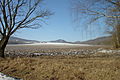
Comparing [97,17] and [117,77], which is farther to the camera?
[97,17]

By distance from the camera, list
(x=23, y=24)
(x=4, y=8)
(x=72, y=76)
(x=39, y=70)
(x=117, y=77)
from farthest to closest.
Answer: (x=23, y=24) < (x=4, y=8) < (x=39, y=70) < (x=72, y=76) < (x=117, y=77)

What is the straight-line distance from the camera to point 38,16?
459 inches

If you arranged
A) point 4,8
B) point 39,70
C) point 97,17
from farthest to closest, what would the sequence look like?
point 4,8
point 39,70
point 97,17

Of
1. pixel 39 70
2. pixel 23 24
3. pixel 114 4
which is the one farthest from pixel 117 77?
pixel 23 24

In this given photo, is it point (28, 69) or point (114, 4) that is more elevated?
point (114, 4)

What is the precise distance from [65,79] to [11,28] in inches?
294

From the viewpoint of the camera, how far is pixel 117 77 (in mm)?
5035

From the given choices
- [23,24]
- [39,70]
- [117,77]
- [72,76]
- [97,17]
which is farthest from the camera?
[23,24]

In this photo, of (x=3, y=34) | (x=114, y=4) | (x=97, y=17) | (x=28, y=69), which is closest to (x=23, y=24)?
(x=3, y=34)

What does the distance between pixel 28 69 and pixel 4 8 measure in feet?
21.6

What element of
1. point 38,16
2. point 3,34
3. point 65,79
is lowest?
point 65,79

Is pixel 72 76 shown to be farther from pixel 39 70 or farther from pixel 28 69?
pixel 28 69

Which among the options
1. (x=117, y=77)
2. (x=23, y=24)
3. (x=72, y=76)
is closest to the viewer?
(x=117, y=77)

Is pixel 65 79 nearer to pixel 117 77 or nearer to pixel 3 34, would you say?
pixel 117 77
